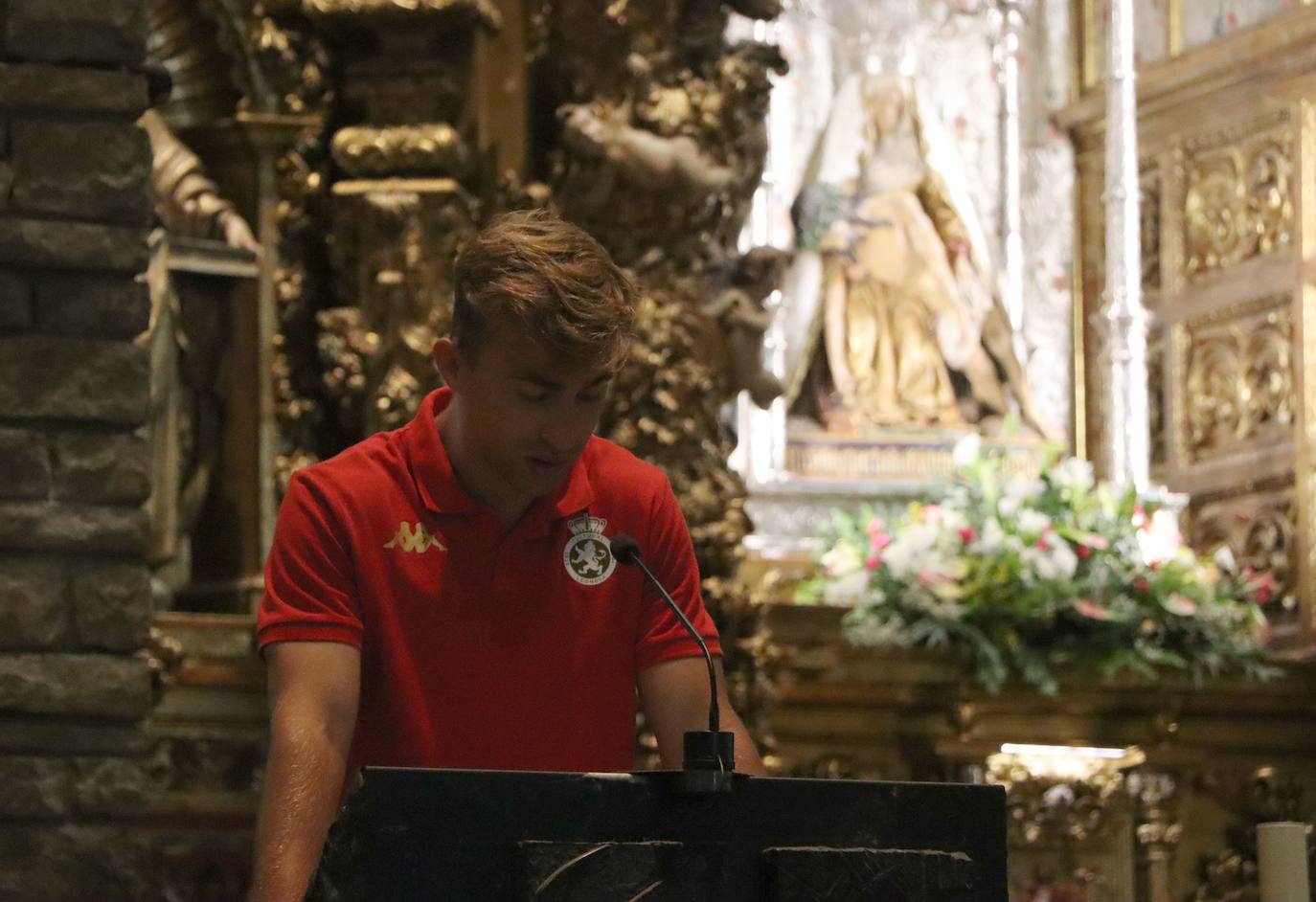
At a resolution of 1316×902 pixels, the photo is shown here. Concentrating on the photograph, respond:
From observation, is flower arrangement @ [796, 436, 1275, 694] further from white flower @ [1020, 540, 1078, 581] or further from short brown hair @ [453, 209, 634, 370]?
short brown hair @ [453, 209, 634, 370]

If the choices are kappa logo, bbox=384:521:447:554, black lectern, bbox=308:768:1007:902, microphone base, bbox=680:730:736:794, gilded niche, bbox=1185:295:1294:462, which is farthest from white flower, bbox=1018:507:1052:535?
microphone base, bbox=680:730:736:794

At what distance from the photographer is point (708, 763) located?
7.22 feet

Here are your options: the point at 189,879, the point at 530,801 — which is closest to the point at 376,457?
the point at 530,801

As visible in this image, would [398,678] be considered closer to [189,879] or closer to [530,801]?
[530,801]

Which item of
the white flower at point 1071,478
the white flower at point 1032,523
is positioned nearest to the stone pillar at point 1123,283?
the white flower at point 1071,478

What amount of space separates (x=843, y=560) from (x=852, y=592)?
28 centimetres

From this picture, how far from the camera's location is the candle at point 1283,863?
9.68ft

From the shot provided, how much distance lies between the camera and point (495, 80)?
17.0 ft

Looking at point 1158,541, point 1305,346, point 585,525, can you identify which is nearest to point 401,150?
point 585,525

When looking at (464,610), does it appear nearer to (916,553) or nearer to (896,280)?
(916,553)

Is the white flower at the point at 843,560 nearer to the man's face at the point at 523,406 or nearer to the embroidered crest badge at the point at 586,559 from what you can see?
the embroidered crest badge at the point at 586,559

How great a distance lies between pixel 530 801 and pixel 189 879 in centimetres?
287

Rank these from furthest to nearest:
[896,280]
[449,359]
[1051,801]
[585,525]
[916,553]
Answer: [896,280] → [916,553] → [1051,801] → [585,525] → [449,359]

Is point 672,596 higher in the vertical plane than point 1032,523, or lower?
lower
